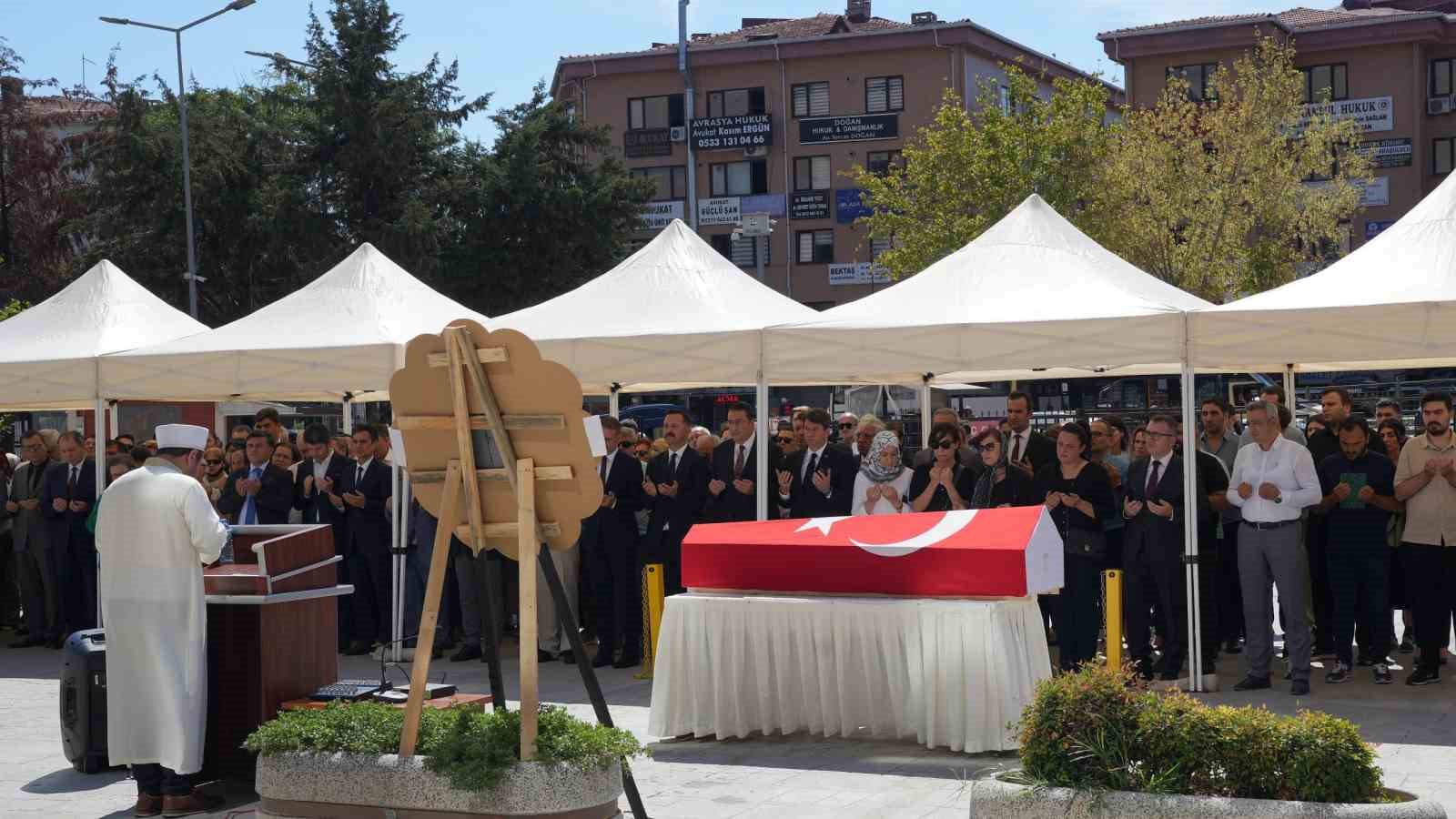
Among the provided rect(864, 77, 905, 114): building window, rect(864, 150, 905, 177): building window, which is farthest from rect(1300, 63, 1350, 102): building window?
rect(864, 150, 905, 177): building window

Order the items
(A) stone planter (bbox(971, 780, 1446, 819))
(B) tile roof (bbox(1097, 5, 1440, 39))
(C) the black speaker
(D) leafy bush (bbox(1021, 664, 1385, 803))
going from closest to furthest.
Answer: (A) stone planter (bbox(971, 780, 1446, 819)) < (D) leafy bush (bbox(1021, 664, 1385, 803)) < (C) the black speaker < (B) tile roof (bbox(1097, 5, 1440, 39))

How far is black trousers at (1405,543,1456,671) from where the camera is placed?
1089 centimetres

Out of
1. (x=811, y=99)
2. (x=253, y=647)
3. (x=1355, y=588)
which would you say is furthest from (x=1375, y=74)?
(x=253, y=647)

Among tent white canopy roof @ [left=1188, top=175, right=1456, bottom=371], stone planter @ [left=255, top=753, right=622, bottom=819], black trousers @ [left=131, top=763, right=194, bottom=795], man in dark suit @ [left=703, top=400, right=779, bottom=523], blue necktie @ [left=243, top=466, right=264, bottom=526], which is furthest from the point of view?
blue necktie @ [left=243, top=466, right=264, bottom=526]

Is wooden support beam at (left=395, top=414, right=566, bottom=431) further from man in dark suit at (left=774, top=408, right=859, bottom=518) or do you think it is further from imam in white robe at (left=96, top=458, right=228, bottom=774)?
man in dark suit at (left=774, top=408, right=859, bottom=518)

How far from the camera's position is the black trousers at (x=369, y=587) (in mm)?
14000

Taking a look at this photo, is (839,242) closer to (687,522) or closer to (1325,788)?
(687,522)

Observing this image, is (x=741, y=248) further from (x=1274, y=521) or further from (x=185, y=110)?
(x=1274, y=521)

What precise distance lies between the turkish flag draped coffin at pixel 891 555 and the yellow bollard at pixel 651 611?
75.8 inches

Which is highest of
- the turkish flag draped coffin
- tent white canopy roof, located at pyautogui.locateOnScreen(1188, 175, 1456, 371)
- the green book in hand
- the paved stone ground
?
tent white canopy roof, located at pyautogui.locateOnScreen(1188, 175, 1456, 371)

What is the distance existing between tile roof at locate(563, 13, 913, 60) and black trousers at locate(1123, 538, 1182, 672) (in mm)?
53631

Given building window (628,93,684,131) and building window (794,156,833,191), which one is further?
building window (628,93,684,131)

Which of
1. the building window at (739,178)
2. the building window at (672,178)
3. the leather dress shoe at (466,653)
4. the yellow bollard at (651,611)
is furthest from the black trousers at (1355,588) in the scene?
the building window at (672,178)

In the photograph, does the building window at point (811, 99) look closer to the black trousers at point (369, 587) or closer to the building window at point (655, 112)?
the building window at point (655, 112)
